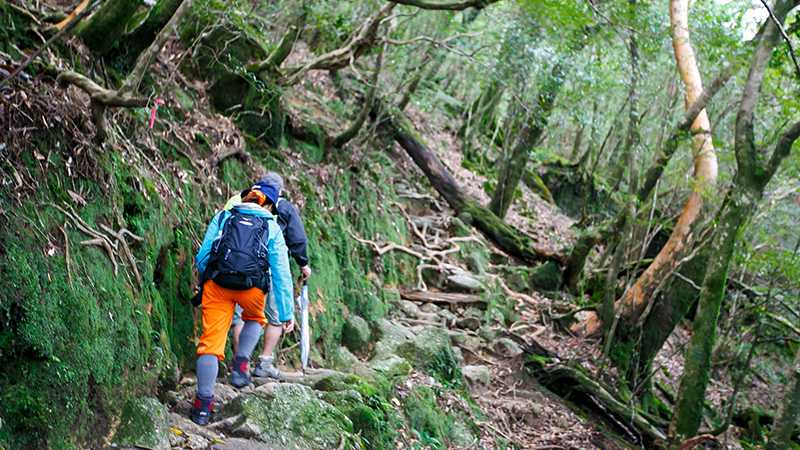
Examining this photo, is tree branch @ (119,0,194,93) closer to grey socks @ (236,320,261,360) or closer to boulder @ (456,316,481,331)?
grey socks @ (236,320,261,360)

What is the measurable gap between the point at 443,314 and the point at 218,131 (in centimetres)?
542

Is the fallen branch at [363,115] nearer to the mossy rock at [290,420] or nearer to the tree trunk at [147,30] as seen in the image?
the tree trunk at [147,30]

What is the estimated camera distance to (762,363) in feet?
62.3

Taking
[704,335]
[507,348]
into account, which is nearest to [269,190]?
[704,335]

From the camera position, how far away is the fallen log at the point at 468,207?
1695 centimetres

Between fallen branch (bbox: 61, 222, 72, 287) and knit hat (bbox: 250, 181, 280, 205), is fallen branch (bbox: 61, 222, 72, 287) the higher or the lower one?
the lower one

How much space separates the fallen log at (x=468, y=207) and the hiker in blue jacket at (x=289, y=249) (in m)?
9.38

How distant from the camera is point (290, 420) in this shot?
6000 millimetres

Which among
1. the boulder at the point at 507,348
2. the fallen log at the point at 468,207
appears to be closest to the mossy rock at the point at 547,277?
the fallen log at the point at 468,207

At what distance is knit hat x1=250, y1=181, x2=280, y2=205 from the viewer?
6727mm

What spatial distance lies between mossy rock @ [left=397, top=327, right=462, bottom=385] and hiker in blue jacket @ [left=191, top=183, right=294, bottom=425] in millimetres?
3447

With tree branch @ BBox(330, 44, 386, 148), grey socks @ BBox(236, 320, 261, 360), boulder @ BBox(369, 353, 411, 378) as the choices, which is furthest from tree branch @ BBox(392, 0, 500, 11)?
tree branch @ BBox(330, 44, 386, 148)

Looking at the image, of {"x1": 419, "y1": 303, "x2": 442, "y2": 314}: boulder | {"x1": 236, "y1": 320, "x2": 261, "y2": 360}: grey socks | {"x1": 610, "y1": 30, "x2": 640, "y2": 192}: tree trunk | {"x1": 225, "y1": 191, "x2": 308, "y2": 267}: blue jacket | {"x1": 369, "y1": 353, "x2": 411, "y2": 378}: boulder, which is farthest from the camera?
{"x1": 610, "y1": 30, "x2": 640, "y2": 192}: tree trunk

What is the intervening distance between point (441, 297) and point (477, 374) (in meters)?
2.32
